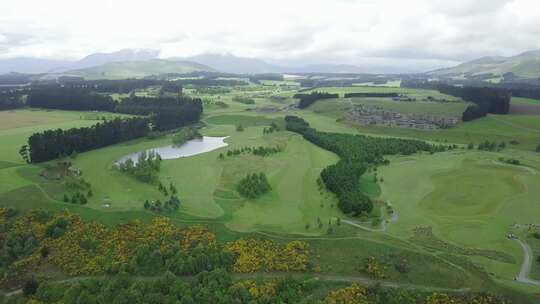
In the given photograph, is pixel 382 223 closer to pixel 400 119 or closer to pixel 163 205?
pixel 163 205

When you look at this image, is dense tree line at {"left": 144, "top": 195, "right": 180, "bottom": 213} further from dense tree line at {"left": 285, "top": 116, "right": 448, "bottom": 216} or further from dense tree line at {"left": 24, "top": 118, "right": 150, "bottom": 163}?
dense tree line at {"left": 24, "top": 118, "right": 150, "bottom": 163}

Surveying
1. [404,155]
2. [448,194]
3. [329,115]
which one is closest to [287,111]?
[329,115]

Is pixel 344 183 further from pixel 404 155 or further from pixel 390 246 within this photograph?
pixel 404 155

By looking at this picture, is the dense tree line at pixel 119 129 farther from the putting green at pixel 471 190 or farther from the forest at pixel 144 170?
the putting green at pixel 471 190

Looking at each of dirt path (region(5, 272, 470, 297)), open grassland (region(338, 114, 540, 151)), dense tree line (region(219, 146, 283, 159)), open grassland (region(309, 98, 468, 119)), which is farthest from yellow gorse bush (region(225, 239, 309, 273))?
open grassland (region(309, 98, 468, 119))

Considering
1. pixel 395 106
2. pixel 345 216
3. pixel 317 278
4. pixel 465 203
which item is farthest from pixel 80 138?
pixel 395 106

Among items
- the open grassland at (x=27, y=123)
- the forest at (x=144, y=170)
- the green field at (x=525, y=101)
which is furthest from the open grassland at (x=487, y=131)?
the open grassland at (x=27, y=123)
